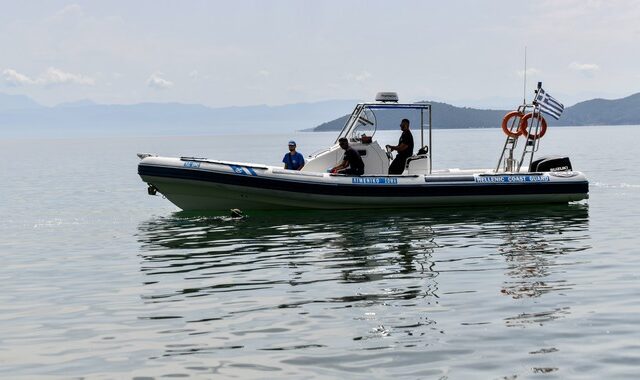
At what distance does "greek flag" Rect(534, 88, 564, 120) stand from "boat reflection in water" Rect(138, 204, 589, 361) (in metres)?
2.89

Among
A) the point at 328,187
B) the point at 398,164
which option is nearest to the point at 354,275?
the point at 328,187

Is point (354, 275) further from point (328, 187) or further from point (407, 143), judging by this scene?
point (407, 143)

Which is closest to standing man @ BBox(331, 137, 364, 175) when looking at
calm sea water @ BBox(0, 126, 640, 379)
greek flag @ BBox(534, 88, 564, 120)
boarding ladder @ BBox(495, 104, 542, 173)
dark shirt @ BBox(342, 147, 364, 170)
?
dark shirt @ BBox(342, 147, 364, 170)

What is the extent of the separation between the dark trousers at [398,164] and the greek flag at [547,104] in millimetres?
3841

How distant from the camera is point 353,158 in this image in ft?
59.9

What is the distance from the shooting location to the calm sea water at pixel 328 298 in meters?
7.03

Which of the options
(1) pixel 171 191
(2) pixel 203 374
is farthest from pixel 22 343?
(1) pixel 171 191

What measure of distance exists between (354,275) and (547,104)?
10.8 meters

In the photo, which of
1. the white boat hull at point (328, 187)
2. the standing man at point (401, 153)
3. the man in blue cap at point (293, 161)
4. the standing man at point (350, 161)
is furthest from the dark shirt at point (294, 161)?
the standing man at point (401, 153)

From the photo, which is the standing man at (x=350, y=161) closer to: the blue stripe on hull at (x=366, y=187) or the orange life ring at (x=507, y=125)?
the blue stripe on hull at (x=366, y=187)

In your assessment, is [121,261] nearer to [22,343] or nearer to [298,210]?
[22,343]

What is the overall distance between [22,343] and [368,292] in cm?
392

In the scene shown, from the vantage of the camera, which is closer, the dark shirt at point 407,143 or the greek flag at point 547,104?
the dark shirt at point 407,143

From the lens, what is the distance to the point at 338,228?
16375 millimetres
